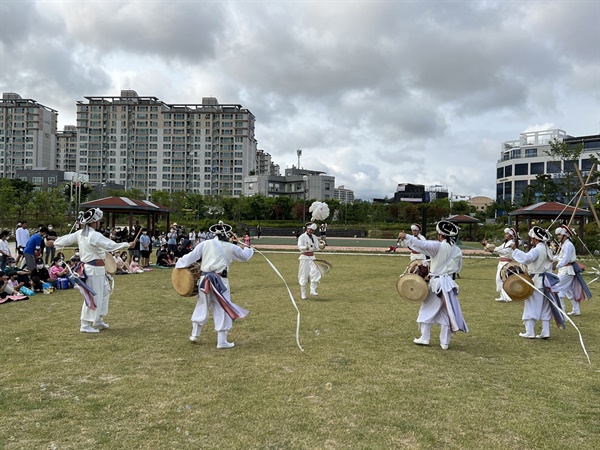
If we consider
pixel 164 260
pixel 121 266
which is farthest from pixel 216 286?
pixel 164 260

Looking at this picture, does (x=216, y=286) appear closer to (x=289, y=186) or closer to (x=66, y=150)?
(x=289, y=186)

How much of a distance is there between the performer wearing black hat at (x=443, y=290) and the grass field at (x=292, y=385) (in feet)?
1.12

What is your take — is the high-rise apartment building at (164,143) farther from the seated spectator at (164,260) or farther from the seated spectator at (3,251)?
the seated spectator at (3,251)

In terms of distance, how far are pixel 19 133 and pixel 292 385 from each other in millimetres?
141830

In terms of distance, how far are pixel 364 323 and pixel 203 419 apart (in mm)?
5006

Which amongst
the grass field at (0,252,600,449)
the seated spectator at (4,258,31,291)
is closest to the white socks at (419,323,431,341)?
the grass field at (0,252,600,449)

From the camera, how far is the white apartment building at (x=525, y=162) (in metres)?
83.1

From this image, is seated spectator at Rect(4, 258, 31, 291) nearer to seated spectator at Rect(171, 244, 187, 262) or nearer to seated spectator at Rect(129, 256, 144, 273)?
seated spectator at Rect(129, 256, 144, 273)

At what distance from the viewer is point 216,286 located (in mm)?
7387

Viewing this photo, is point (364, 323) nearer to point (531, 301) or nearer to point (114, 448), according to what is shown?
point (531, 301)

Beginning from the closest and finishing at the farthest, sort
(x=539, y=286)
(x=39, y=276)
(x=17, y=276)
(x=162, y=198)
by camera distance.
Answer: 1. (x=539, y=286)
2. (x=17, y=276)
3. (x=39, y=276)
4. (x=162, y=198)

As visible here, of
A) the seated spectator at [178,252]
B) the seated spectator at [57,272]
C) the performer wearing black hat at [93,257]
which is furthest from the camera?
the seated spectator at [178,252]

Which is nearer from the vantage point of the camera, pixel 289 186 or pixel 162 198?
pixel 162 198

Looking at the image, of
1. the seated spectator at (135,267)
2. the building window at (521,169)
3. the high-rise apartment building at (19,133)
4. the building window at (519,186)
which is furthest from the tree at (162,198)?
the high-rise apartment building at (19,133)
